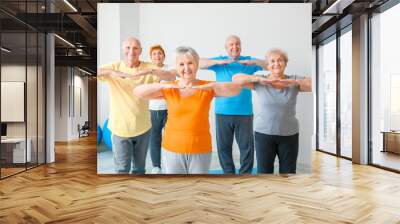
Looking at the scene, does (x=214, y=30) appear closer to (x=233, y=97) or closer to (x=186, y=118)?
(x=233, y=97)

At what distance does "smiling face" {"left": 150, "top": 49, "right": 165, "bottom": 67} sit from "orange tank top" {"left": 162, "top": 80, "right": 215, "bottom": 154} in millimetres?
463

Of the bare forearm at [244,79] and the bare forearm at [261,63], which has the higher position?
the bare forearm at [261,63]

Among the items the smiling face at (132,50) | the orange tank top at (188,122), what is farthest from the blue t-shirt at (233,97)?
the smiling face at (132,50)

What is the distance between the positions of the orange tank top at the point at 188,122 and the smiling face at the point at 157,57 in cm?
46

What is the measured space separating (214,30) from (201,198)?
2.83 meters

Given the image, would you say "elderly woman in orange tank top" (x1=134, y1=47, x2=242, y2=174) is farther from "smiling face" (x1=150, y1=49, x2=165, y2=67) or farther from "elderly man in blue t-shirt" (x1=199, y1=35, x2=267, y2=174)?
"smiling face" (x1=150, y1=49, x2=165, y2=67)

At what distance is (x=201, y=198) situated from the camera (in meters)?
4.88

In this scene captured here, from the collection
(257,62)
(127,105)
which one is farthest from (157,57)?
(257,62)

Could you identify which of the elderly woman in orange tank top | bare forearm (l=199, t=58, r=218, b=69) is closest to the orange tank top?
the elderly woman in orange tank top

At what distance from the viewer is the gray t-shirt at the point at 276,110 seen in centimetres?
627

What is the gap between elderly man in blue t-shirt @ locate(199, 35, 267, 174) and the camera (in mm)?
6227

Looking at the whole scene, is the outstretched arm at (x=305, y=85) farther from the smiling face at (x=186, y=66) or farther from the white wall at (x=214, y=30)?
the smiling face at (x=186, y=66)

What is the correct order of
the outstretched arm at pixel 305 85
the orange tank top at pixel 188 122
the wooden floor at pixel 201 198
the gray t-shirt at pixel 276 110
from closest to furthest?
the wooden floor at pixel 201 198 < the orange tank top at pixel 188 122 < the gray t-shirt at pixel 276 110 < the outstretched arm at pixel 305 85

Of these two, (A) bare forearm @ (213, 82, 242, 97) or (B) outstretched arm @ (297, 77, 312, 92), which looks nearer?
(A) bare forearm @ (213, 82, 242, 97)
